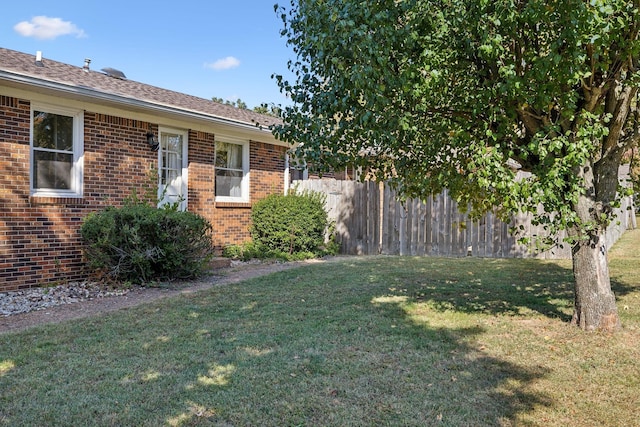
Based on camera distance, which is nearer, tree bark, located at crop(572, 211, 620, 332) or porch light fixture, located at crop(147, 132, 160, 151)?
tree bark, located at crop(572, 211, 620, 332)

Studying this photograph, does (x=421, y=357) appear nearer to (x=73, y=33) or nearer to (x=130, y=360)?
(x=130, y=360)

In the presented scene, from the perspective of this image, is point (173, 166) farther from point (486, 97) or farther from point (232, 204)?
point (486, 97)

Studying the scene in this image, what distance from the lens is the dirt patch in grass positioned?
5602 millimetres

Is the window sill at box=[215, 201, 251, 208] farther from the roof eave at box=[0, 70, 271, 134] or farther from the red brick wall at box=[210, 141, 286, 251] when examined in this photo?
the roof eave at box=[0, 70, 271, 134]

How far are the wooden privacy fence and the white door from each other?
11.6 ft

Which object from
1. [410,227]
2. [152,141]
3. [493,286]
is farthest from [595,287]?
[152,141]

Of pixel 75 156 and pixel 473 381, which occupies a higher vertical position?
pixel 75 156

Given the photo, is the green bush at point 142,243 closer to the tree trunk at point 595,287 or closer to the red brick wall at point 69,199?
the red brick wall at point 69,199

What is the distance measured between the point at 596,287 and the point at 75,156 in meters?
7.74

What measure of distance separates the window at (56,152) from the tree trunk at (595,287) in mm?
7466

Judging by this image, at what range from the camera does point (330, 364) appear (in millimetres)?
3953

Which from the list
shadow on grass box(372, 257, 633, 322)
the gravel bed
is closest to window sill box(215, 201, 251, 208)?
the gravel bed

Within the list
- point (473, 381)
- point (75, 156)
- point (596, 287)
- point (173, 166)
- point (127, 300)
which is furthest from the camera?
point (173, 166)

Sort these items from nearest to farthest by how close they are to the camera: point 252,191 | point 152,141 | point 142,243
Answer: point 142,243 < point 152,141 < point 252,191
